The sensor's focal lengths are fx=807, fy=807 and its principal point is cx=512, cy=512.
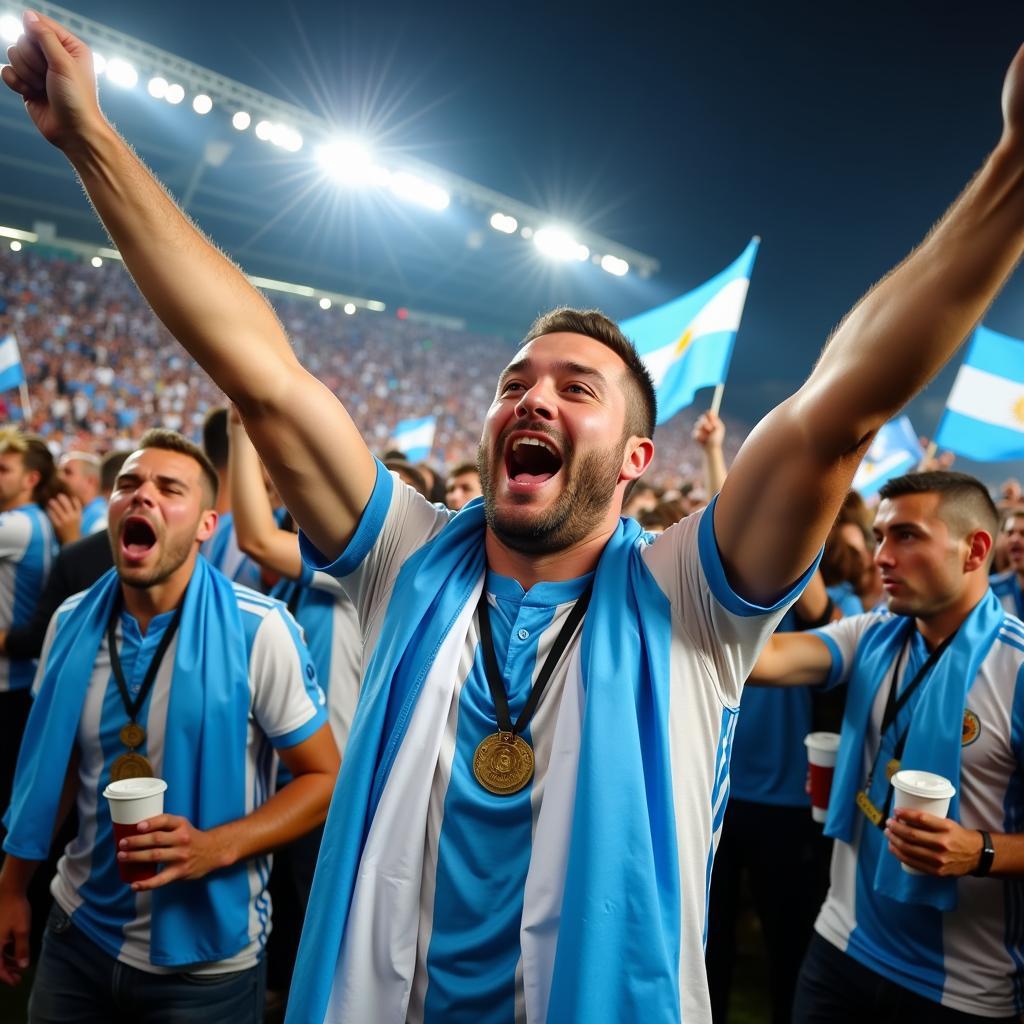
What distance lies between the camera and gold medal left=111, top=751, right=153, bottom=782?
2.24m

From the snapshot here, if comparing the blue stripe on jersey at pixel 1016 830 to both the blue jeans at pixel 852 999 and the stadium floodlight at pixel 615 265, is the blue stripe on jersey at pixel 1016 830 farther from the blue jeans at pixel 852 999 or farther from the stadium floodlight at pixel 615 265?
the stadium floodlight at pixel 615 265

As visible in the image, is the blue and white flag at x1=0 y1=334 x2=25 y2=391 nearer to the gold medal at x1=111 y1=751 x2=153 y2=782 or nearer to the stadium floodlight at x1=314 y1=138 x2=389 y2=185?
the gold medal at x1=111 y1=751 x2=153 y2=782

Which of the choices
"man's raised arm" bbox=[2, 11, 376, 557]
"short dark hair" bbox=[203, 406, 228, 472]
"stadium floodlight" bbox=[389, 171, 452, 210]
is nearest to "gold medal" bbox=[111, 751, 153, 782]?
"man's raised arm" bbox=[2, 11, 376, 557]

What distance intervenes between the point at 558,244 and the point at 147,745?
23.2 m

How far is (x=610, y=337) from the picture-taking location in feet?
5.70

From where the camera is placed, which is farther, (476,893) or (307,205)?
(307,205)

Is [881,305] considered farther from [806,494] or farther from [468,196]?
[468,196]

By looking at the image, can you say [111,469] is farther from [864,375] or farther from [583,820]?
[864,375]

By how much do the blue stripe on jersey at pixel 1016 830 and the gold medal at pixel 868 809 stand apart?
0.33 meters

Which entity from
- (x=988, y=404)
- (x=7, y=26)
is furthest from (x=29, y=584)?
(x=7, y=26)

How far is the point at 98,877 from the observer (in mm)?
2199

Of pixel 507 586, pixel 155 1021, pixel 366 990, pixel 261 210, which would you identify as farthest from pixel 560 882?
pixel 261 210

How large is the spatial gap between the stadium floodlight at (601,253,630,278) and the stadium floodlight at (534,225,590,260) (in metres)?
1.25

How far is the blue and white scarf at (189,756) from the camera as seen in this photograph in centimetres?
208
